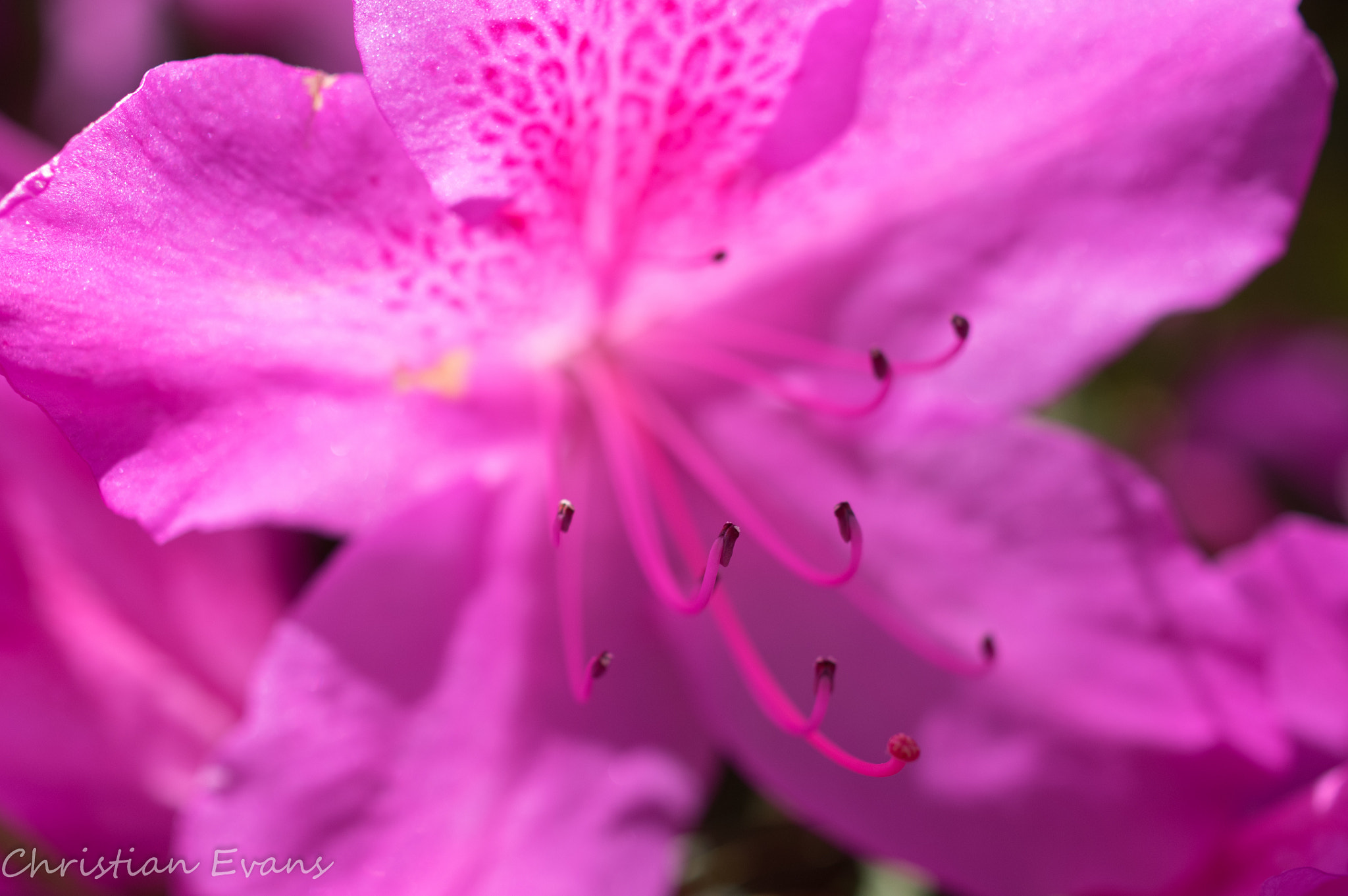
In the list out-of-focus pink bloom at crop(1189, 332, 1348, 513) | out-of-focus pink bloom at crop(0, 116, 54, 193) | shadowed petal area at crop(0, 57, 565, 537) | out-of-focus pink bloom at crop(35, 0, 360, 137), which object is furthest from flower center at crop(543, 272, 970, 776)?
out-of-focus pink bloom at crop(1189, 332, 1348, 513)

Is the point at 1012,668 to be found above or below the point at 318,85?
below

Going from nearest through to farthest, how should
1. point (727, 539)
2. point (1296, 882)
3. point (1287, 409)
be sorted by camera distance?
1. point (1296, 882)
2. point (727, 539)
3. point (1287, 409)

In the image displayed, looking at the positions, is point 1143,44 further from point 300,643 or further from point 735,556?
point 300,643

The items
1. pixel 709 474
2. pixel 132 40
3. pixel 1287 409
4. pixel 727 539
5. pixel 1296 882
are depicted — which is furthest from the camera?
pixel 1287 409

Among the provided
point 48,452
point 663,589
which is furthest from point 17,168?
point 663,589

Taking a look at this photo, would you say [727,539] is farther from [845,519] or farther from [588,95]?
[588,95]

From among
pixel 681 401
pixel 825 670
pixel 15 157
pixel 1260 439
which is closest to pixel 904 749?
pixel 825 670

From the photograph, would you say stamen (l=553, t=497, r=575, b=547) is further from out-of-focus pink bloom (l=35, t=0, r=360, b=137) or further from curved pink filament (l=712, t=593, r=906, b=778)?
out-of-focus pink bloom (l=35, t=0, r=360, b=137)
